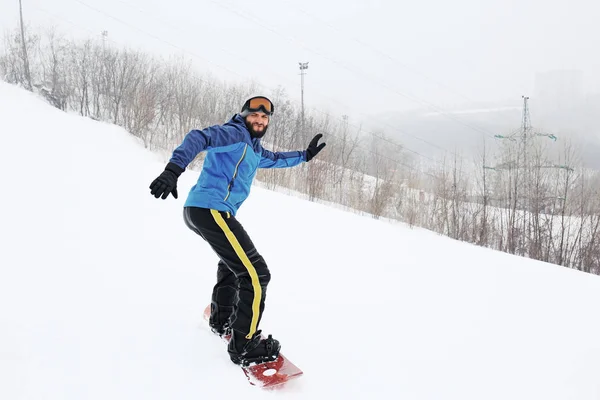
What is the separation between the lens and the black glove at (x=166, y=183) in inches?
65.1

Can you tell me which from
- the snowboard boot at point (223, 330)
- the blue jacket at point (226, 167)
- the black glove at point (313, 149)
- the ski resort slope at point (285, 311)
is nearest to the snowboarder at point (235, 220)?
the blue jacket at point (226, 167)

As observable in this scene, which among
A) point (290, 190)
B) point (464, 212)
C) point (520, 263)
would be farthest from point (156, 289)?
point (464, 212)

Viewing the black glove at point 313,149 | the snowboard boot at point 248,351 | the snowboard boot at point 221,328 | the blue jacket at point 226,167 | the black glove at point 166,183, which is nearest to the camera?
the black glove at point 166,183

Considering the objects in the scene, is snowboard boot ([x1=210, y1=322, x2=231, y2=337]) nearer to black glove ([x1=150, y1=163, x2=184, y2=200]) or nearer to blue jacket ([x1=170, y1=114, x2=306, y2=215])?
blue jacket ([x1=170, y1=114, x2=306, y2=215])

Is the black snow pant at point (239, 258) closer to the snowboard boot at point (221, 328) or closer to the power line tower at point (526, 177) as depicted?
the snowboard boot at point (221, 328)

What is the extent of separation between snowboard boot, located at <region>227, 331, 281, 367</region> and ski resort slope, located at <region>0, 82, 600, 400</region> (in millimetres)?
69

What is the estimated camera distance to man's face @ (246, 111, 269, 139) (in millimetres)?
2229

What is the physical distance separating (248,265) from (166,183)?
679mm

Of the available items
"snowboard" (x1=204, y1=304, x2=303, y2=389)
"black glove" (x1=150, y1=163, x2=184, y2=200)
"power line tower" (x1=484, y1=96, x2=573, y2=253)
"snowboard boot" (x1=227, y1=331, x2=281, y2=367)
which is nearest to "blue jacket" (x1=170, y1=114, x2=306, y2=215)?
"black glove" (x1=150, y1=163, x2=184, y2=200)

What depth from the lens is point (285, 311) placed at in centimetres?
296

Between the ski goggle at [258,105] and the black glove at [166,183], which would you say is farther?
the ski goggle at [258,105]

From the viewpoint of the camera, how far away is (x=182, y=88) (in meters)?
26.5

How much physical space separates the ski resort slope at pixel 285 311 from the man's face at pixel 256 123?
1.30 meters

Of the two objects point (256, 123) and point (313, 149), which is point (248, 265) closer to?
point (256, 123)
